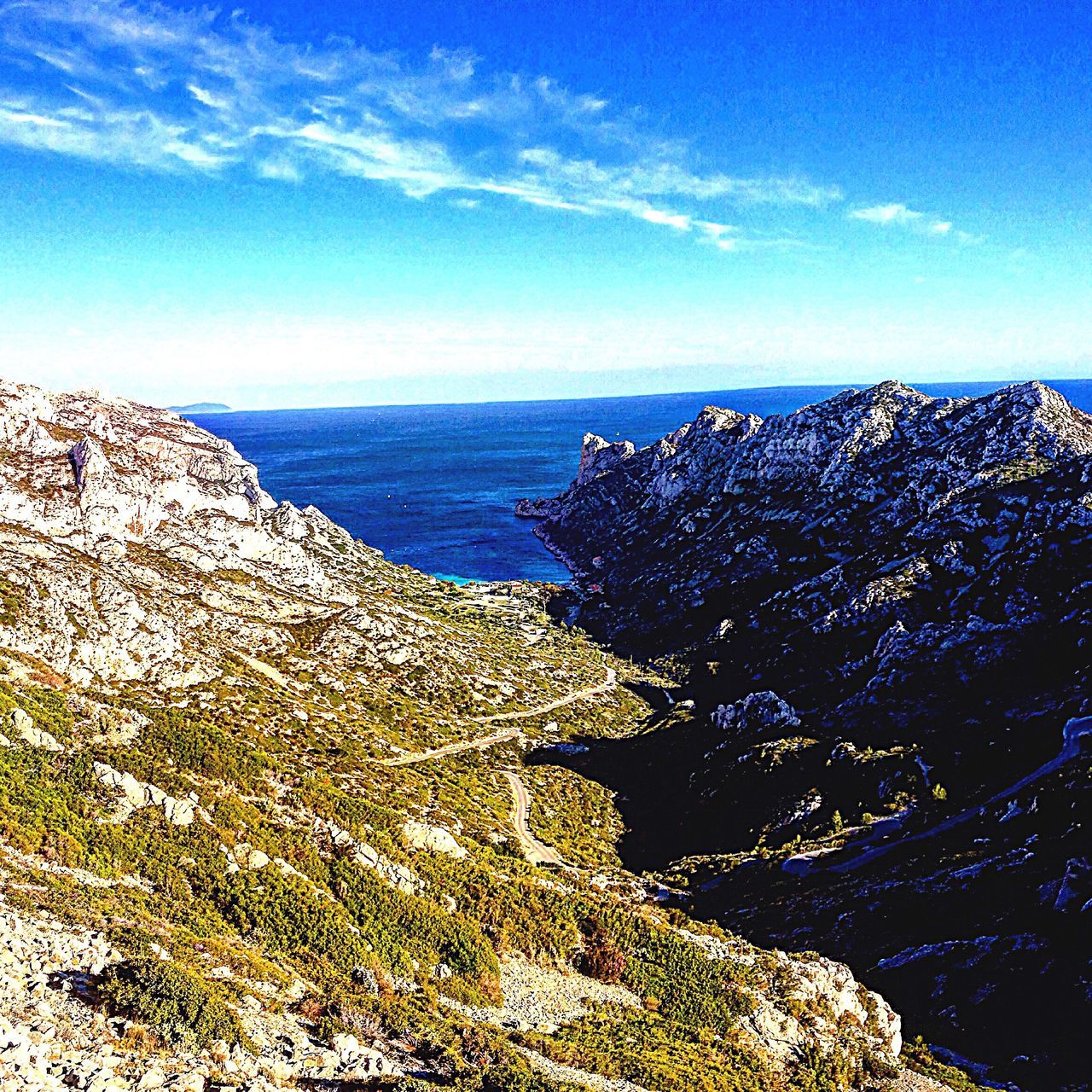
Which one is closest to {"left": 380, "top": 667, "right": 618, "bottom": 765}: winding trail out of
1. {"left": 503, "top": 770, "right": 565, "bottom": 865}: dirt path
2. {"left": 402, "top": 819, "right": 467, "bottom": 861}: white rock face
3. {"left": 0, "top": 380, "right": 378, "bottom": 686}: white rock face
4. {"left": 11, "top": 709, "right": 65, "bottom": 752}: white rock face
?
{"left": 503, "top": 770, "right": 565, "bottom": 865}: dirt path

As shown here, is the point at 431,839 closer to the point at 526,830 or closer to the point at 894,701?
the point at 526,830

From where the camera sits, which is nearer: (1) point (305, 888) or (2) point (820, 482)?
(1) point (305, 888)

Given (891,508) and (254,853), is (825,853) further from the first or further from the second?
(891,508)

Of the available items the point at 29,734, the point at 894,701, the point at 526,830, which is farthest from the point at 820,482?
the point at 29,734

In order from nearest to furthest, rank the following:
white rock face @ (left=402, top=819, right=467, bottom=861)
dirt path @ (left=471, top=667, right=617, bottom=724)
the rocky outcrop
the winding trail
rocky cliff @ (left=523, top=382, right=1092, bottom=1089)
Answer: rocky cliff @ (left=523, top=382, right=1092, bottom=1089), white rock face @ (left=402, top=819, right=467, bottom=861), the winding trail, the rocky outcrop, dirt path @ (left=471, top=667, right=617, bottom=724)

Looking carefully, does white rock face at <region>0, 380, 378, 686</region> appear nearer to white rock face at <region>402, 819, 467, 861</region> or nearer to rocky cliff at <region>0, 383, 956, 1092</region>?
rocky cliff at <region>0, 383, 956, 1092</region>
